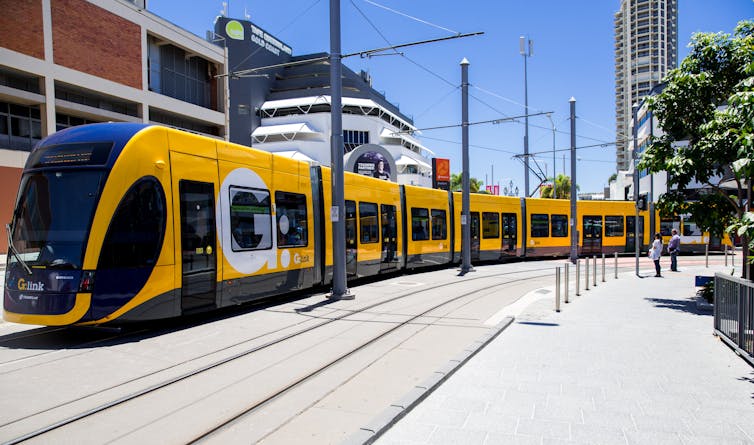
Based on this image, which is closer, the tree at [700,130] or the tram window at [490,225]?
the tree at [700,130]

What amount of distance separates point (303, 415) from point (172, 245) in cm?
460

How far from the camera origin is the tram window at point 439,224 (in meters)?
20.8

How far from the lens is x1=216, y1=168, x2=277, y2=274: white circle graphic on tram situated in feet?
32.2

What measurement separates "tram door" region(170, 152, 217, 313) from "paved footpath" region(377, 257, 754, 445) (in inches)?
194

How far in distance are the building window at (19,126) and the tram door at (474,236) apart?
23877 millimetres

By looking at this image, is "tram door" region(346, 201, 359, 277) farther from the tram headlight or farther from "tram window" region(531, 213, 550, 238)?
"tram window" region(531, 213, 550, 238)

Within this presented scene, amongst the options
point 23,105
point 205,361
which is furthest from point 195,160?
point 23,105

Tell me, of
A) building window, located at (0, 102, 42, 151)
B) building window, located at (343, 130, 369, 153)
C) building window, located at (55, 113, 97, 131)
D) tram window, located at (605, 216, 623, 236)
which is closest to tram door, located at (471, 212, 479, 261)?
tram window, located at (605, 216, 623, 236)

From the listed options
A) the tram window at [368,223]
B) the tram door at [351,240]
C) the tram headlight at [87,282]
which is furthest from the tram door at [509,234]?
the tram headlight at [87,282]

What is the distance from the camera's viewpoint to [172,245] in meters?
8.48

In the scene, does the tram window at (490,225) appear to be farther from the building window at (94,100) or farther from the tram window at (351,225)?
the building window at (94,100)

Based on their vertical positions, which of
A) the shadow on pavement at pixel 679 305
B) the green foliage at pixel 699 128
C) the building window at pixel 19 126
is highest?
the building window at pixel 19 126

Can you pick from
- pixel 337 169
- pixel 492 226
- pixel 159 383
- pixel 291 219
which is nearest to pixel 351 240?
pixel 337 169

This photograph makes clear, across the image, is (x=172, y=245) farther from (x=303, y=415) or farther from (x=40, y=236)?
(x=303, y=415)
